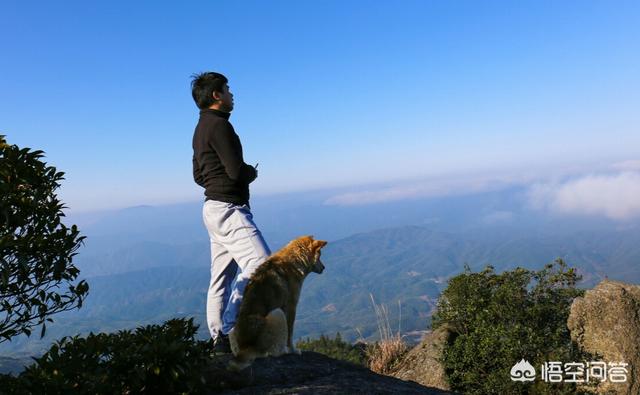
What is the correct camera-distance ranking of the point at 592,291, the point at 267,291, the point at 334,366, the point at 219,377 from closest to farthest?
the point at 219,377 → the point at 267,291 → the point at 334,366 → the point at 592,291

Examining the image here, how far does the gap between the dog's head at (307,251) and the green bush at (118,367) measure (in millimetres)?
1925

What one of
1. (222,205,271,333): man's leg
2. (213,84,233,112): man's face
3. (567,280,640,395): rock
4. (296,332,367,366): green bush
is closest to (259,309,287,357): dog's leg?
(222,205,271,333): man's leg

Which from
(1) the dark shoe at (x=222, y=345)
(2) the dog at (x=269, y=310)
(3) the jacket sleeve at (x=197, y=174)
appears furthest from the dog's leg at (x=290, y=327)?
(3) the jacket sleeve at (x=197, y=174)

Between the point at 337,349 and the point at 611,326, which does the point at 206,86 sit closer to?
the point at 611,326

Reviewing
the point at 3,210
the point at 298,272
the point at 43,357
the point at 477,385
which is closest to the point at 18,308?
the point at 43,357

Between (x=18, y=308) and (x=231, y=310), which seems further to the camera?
(x=231, y=310)

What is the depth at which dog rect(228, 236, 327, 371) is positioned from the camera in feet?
18.6

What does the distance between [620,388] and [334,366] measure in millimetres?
6459

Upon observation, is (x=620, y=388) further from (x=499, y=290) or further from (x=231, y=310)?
(x=231, y=310)

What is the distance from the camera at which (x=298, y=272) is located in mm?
6398

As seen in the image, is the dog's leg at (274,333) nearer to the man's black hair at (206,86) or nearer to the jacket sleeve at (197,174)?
the jacket sleeve at (197,174)

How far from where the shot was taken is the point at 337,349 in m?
14.8

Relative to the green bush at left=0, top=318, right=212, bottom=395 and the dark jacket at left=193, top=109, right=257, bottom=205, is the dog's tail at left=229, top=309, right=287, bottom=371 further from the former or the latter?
the dark jacket at left=193, top=109, right=257, bottom=205

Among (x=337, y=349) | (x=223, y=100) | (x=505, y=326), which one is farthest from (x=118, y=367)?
(x=337, y=349)
